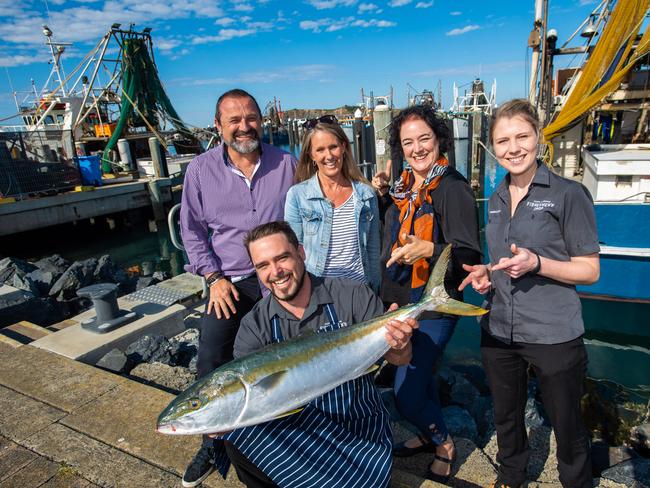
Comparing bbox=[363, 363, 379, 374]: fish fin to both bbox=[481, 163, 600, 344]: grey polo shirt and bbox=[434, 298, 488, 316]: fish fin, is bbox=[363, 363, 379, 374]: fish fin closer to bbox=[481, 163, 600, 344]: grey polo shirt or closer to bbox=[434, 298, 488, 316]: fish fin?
bbox=[434, 298, 488, 316]: fish fin

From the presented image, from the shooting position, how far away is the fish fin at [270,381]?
2037mm

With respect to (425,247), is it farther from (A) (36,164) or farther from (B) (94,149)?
(B) (94,149)

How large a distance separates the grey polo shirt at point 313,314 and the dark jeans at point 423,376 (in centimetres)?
48

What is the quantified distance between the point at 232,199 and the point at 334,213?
3.02ft

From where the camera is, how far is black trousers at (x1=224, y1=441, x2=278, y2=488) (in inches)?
91.0

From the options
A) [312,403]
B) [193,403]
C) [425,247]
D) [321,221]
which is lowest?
[312,403]

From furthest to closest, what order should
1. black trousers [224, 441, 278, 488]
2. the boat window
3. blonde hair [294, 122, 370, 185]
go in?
the boat window, blonde hair [294, 122, 370, 185], black trousers [224, 441, 278, 488]

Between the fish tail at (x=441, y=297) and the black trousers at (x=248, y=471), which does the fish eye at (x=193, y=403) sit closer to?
the black trousers at (x=248, y=471)

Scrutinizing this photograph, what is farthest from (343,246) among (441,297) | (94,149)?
(94,149)

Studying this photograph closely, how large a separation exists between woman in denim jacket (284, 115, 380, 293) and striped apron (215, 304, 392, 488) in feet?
3.62

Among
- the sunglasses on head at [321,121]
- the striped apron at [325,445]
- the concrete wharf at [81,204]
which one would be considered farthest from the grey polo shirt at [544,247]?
the concrete wharf at [81,204]

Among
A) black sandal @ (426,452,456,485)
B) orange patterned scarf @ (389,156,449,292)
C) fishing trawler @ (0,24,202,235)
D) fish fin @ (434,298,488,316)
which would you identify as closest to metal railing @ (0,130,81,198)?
fishing trawler @ (0,24,202,235)

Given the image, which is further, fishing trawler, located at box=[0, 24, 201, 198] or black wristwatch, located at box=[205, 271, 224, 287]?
fishing trawler, located at box=[0, 24, 201, 198]

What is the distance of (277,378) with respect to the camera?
207cm
